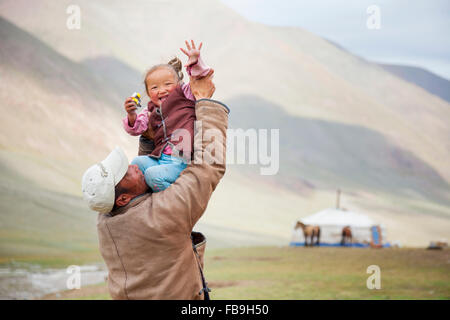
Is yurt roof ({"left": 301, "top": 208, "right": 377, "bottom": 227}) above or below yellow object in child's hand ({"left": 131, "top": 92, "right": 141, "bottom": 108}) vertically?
above

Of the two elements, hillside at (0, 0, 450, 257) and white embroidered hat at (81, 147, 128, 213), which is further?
hillside at (0, 0, 450, 257)

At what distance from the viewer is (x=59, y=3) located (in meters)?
70.8

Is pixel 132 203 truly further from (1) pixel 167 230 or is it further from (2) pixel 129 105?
(2) pixel 129 105

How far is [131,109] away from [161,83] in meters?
0.20

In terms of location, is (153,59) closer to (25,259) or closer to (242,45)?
(242,45)

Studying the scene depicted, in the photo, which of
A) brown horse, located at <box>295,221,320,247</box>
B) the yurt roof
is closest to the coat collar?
brown horse, located at <box>295,221,320,247</box>

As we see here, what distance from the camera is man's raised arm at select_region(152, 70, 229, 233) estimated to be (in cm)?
235

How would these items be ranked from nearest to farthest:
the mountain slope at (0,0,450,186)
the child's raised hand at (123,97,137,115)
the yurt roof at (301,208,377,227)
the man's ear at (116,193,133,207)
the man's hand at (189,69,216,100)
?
the man's ear at (116,193,133,207) → the man's hand at (189,69,216,100) → the child's raised hand at (123,97,137,115) → the yurt roof at (301,208,377,227) → the mountain slope at (0,0,450,186)

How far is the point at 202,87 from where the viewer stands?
259 centimetres

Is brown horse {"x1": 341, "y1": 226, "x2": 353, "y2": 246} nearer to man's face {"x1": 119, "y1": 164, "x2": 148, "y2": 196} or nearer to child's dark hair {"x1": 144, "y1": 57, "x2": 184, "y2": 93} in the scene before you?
child's dark hair {"x1": 144, "y1": 57, "x2": 184, "y2": 93}

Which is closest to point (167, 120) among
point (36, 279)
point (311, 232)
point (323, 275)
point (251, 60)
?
point (323, 275)

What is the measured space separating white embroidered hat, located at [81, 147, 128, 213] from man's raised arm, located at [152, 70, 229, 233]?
0.19 metres

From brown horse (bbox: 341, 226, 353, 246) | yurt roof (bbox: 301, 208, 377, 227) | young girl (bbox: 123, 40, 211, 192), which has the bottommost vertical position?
young girl (bbox: 123, 40, 211, 192)

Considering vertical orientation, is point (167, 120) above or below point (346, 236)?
below
